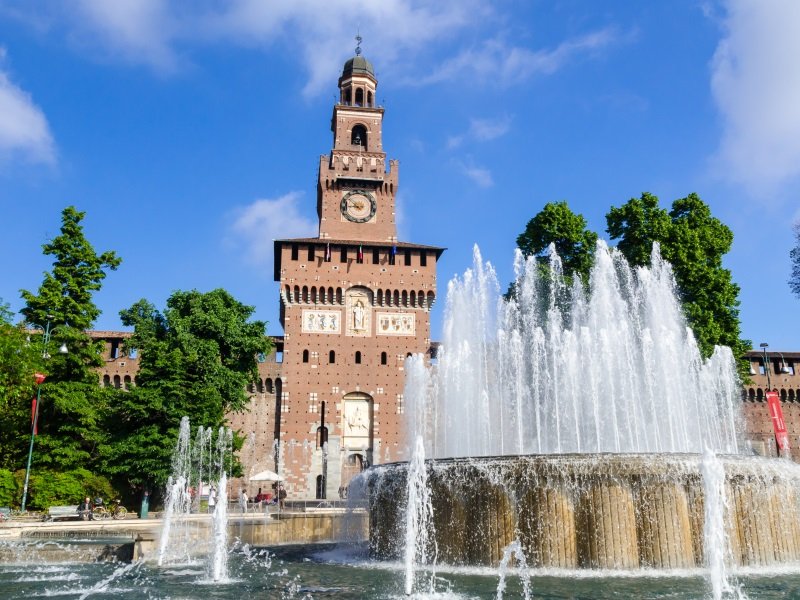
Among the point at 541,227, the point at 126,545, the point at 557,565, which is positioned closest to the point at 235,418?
the point at 541,227

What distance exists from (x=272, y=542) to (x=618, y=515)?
9653 millimetres

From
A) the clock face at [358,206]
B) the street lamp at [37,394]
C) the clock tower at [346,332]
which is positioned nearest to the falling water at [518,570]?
the street lamp at [37,394]

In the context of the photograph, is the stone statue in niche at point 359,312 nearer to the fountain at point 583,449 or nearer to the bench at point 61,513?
the fountain at point 583,449

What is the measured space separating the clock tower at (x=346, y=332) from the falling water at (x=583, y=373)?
10004 millimetres

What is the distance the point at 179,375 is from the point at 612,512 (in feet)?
59.8

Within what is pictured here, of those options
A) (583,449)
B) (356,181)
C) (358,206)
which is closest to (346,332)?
(358,206)

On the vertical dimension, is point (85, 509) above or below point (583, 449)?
below

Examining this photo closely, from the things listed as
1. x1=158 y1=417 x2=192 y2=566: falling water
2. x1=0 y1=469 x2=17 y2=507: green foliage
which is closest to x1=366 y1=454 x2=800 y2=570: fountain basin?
x1=158 y1=417 x2=192 y2=566: falling water

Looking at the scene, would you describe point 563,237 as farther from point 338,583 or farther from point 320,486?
point 338,583

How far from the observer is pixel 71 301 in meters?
24.3

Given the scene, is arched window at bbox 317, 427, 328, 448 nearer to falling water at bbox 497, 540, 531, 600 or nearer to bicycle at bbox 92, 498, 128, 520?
bicycle at bbox 92, 498, 128, 520

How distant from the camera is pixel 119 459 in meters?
22.4

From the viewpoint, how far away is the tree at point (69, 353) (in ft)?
73.6

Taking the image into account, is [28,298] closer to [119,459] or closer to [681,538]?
[119,459]
